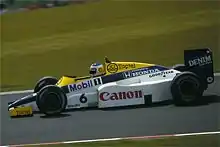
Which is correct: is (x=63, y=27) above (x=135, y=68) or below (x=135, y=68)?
above

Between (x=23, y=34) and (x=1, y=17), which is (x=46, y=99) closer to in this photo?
(x=23, y=34)

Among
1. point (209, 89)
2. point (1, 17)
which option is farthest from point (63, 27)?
point (209, 89)

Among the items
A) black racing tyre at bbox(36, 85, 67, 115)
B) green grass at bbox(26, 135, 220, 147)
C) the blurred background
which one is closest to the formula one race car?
black racing tyre at bbox(36, 85, 67, 115)

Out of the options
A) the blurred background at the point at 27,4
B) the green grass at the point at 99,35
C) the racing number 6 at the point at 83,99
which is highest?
the blurred background at the point at 27,4

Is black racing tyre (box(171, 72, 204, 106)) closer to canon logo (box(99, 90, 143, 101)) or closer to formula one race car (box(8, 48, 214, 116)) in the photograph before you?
formula one race car (box(8, 48, 214, 116))

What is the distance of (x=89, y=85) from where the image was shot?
966cm

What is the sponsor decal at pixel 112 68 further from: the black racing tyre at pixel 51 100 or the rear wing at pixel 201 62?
the rear wing at pixel 201 62

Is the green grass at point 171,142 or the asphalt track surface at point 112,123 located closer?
the green grass at point 171,142

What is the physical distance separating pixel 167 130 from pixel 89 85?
2196 millimetres

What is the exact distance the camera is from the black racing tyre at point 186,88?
948 centimetres

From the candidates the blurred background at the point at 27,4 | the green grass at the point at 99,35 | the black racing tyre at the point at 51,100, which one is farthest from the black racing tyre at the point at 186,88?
the blurred background at the point at 27,4

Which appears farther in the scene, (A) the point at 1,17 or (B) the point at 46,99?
(A) the point at 1,17

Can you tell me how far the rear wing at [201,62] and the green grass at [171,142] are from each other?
2813mm

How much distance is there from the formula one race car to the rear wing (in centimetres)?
4
